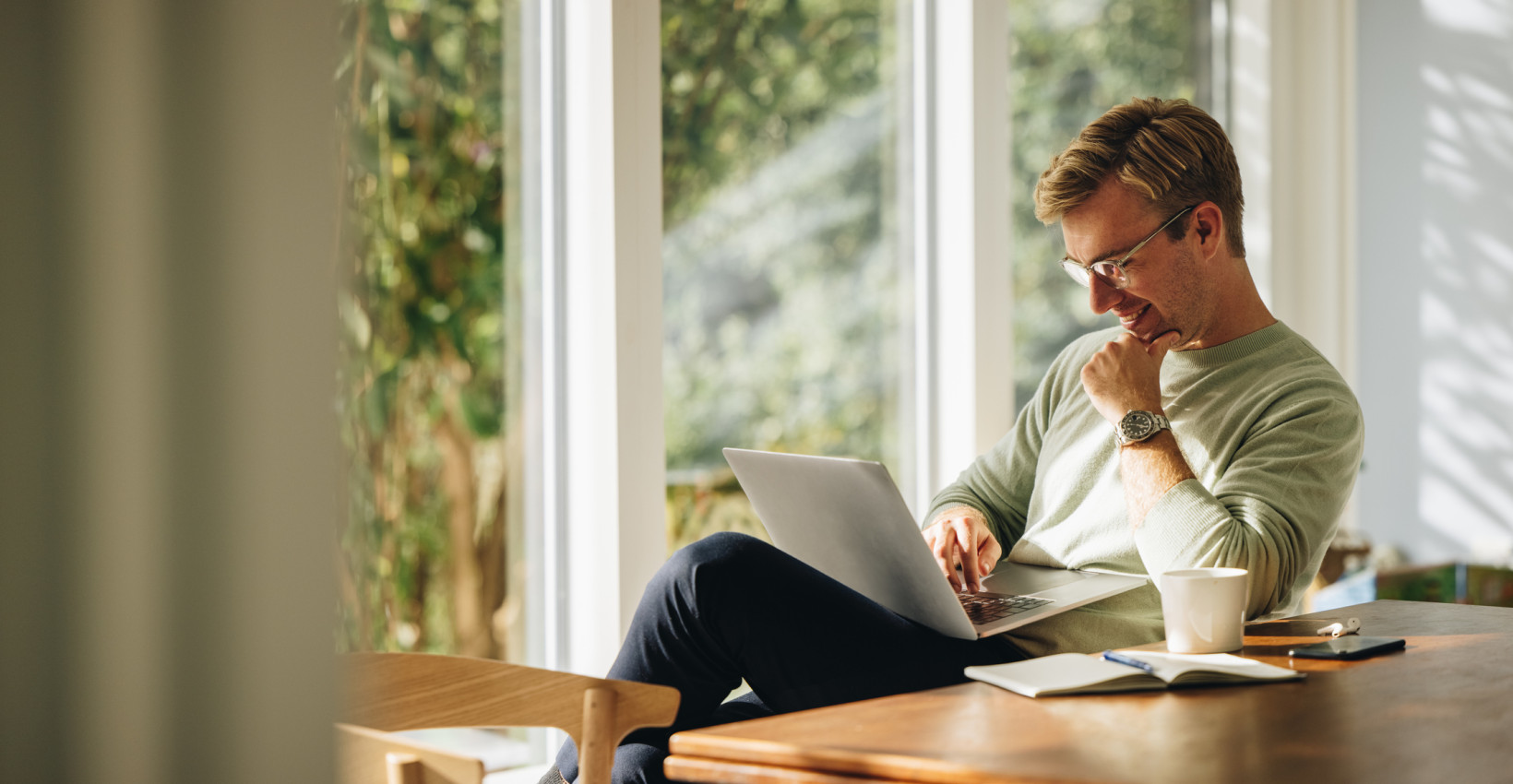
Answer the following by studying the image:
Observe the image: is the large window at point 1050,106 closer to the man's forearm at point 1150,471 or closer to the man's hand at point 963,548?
the man's hand at point 963,548

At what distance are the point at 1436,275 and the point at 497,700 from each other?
9.71ft

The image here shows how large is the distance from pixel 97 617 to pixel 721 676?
2.01ft

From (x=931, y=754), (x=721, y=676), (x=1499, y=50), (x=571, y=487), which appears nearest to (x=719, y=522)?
(x=571, y=487)

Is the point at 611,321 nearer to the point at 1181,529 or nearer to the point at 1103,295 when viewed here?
the point at 1103,295

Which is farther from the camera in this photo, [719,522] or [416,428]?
[719,522]

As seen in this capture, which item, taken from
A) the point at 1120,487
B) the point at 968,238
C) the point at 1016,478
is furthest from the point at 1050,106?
the point at 1120,487

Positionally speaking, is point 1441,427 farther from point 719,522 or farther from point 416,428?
point 416,428

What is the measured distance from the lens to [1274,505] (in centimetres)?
122

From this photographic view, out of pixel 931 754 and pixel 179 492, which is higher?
pixel 179 492

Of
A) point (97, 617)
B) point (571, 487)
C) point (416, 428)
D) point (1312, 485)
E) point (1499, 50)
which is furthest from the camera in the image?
point (1499, 50)

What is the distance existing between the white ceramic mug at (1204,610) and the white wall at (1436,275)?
8.22 feet

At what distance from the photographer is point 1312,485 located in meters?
1.24

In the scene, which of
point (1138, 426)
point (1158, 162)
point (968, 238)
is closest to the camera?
point (1138, 426)

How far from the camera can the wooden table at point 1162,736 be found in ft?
2.14
